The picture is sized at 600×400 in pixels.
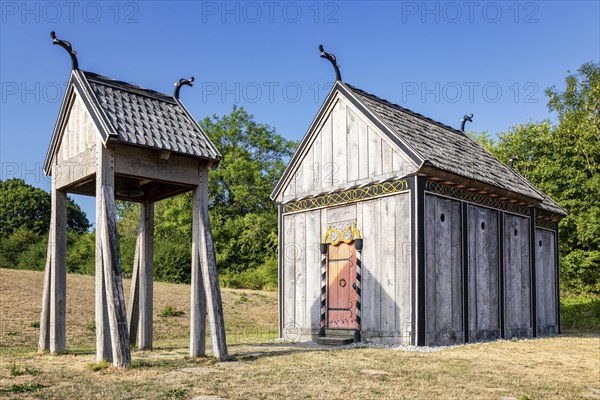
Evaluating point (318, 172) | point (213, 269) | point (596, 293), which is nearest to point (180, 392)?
point (213, 269)

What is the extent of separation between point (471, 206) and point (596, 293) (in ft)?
75.1

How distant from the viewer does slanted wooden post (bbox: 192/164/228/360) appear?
36.2 ft

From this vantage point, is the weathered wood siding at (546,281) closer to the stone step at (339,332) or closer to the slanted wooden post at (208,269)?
the stone step at (339,332)

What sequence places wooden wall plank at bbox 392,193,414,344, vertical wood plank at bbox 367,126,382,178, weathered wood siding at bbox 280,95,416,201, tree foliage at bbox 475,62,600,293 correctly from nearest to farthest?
wooden wall plank at bbox 392,193,414,344, weathered wood siding at bbox 280,95,416,201, vertical wood plank at bbox 367,126,382,178, tree foliage at bbox 475,62,600,293

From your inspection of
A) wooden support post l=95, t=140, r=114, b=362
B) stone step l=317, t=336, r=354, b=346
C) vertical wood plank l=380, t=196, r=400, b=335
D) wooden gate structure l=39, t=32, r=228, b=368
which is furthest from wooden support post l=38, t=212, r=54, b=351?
vertical wood plank l=380, t=196, r=400, b=335

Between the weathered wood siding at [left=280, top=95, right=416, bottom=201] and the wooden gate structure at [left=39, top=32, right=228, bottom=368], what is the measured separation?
562 cm

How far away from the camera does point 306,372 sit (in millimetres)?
9453

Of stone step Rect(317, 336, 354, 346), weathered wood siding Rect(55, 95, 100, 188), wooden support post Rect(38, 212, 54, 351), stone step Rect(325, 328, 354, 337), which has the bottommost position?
stone step Rect(317, 336, 354, 346)

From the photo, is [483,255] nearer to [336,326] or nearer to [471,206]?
[471,206]

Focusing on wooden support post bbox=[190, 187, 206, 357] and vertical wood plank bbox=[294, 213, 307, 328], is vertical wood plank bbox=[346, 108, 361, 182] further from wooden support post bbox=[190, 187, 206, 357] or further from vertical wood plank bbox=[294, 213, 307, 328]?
wooden support post bbox=[190, 187, 206, 357]

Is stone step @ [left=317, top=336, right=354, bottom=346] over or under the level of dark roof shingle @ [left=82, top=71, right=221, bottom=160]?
under

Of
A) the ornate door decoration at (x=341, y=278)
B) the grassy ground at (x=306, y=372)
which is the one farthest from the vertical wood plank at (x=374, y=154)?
the grassy ground at (x=306, y=372)

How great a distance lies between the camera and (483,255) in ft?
56.2

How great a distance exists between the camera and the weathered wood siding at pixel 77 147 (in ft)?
36.9
